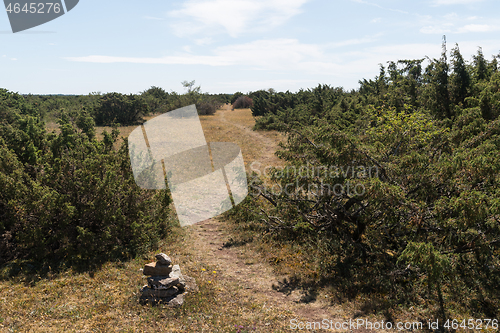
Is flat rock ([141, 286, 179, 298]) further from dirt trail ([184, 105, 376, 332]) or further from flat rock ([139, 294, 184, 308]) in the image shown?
dirt trail ([184, 105, 376, 332])

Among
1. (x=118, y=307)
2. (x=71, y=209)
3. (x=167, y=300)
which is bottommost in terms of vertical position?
(x=167, y=300)

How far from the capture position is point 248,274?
7445 mm

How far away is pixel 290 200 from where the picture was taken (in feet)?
27.2

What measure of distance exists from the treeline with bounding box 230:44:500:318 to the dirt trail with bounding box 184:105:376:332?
26.7 inches

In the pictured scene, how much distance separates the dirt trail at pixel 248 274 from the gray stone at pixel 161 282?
140 cm

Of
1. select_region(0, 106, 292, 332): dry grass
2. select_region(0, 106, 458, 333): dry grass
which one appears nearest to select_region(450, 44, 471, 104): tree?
select_region(0, 106, 458, 333): dry grass

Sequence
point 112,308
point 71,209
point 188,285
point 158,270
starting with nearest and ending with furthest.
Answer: point 112,308
point 158,270
point 188,285
point 71,209

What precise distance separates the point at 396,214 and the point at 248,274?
370 centimetres

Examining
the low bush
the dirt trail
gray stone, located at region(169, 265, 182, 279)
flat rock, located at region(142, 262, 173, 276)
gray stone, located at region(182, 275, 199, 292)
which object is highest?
the low bush

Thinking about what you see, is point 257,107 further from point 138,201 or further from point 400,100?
point 138,201

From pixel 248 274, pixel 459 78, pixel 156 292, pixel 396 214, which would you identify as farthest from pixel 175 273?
pixel 459 78

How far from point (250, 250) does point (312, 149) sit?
11.3 ft

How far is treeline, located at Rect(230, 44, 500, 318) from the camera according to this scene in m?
5.40

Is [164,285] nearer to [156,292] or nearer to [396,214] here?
[156,292]
